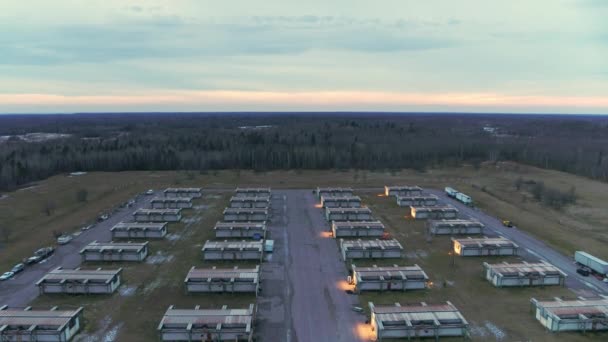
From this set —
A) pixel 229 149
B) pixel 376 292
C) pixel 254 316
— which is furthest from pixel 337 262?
pixel 229 149

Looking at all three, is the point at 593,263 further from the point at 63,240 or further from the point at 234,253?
the point at 63,240

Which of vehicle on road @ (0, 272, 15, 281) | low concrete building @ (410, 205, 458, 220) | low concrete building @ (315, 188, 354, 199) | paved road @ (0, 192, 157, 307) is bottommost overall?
paved road @ (0, 192, 157, 307)

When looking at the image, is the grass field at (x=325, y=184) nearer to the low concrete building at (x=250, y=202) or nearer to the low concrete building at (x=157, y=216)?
the low concrete building at (x=157, y=216)

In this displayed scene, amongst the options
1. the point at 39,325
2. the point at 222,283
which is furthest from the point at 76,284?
the point at 222,283

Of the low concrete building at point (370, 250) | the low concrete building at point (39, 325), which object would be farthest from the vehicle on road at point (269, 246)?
the low concrete building at point (39, 325)

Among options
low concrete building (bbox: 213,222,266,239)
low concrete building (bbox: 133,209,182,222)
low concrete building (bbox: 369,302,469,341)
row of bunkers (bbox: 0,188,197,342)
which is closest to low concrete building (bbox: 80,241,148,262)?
row of bunkers (bbox: 0,188,197,342)

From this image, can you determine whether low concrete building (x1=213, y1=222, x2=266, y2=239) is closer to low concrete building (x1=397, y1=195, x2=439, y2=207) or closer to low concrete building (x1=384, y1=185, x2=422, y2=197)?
low concrete building (x1=397, y1=195, x2=439, y2=207)
